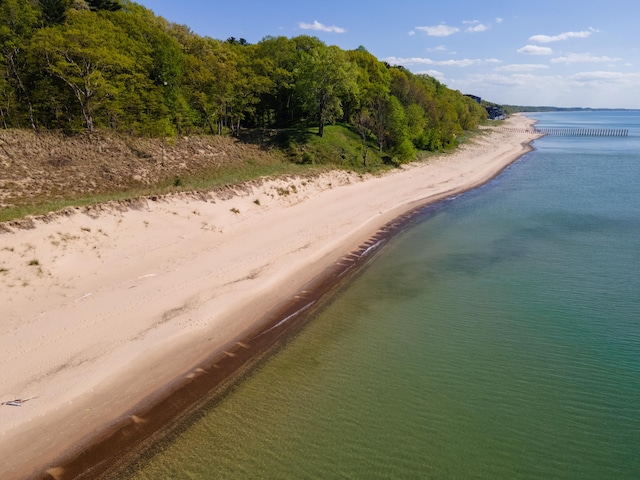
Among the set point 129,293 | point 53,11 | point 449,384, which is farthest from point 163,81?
point 449,384

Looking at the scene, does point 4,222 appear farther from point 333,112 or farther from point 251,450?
point 333,112

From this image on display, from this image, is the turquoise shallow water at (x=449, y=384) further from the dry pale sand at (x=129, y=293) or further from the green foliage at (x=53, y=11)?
the green foliage at (x=53, y=11)

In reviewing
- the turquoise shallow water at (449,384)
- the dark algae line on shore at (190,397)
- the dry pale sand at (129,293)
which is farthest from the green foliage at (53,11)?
the turquoise shallow water at (449,384)

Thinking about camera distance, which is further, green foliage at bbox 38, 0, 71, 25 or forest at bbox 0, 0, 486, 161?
green foliage at bbox 38, 0, 71, 25

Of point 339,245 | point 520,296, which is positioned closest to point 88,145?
point 339,245

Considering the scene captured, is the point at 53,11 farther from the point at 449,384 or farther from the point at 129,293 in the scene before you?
the point at 449,384

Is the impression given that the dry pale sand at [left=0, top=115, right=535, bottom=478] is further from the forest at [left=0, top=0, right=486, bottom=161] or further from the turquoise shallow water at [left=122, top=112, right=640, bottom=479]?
the forest at [left=0, top=0, right=486, bottom=161]

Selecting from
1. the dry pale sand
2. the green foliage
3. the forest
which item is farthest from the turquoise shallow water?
the green foliage
